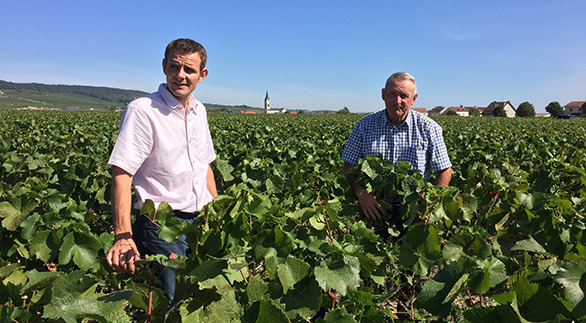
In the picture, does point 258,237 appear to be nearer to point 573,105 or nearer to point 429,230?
point 429,230

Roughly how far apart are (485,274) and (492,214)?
1.15m

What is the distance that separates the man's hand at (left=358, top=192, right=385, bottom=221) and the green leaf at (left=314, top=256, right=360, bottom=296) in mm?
1313

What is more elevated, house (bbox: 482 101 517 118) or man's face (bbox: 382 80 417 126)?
house (bbox: 482 101 517 118)

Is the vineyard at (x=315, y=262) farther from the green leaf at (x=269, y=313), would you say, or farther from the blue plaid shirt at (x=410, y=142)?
the blue plaid shirt at (x=410, y=142)

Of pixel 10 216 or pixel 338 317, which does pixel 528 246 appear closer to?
pixel 338 317

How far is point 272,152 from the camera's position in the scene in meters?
6.34

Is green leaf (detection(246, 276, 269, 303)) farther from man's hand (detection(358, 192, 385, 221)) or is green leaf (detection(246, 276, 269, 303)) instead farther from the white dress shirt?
man's hand (detection(358, 192, 385, 221))

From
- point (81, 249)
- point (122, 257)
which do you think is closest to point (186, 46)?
point (122, 257)

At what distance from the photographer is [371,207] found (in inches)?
103

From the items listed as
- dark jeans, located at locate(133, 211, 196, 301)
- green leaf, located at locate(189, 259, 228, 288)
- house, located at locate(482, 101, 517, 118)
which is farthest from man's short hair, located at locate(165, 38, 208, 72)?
house, located at locate(482, 101, 517, 118)

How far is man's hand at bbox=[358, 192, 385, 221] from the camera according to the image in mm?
2607

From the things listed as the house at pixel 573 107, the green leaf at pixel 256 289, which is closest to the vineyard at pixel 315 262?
the green leaf at pixel 256 289

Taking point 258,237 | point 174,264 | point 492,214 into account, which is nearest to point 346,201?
point 492,214

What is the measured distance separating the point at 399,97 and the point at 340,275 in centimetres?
180
